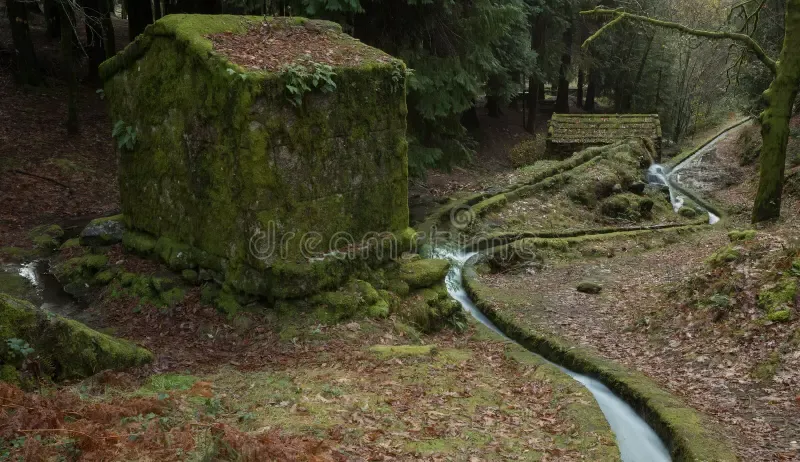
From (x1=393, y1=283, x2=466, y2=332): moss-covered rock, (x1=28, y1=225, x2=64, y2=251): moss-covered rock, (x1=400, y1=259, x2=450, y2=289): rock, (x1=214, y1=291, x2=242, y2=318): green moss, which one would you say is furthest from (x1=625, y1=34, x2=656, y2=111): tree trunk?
(x1=214, y1=291, x2=242, y2=318): green moss

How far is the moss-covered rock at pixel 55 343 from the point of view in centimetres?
577

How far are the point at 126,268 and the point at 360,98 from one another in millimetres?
4716

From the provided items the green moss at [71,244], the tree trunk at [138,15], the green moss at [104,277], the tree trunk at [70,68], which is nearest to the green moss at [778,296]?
the green moss at [104,277]

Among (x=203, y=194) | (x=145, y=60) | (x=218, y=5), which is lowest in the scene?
(x=203, y=194)

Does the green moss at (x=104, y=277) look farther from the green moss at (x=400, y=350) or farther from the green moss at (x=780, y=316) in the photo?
the green moss at (x=780, y=316)

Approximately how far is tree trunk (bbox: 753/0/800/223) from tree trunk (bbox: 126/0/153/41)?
697 inches

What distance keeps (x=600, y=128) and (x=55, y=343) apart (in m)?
24.1

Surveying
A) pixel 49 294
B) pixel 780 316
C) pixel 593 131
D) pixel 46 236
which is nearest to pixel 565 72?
pixel 593 131

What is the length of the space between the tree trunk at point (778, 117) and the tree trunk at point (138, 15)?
697 inches

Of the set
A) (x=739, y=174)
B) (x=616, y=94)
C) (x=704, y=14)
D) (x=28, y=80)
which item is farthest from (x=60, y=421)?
(x=704, y=14)

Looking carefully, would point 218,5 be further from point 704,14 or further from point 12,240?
point 704,14

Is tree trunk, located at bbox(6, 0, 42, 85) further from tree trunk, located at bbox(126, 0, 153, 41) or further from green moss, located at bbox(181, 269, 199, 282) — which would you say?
green moss, located at bbox(181, 269, 199, 282)

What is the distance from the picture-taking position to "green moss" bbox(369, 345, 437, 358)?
8070mm

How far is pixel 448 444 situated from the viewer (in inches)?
230
